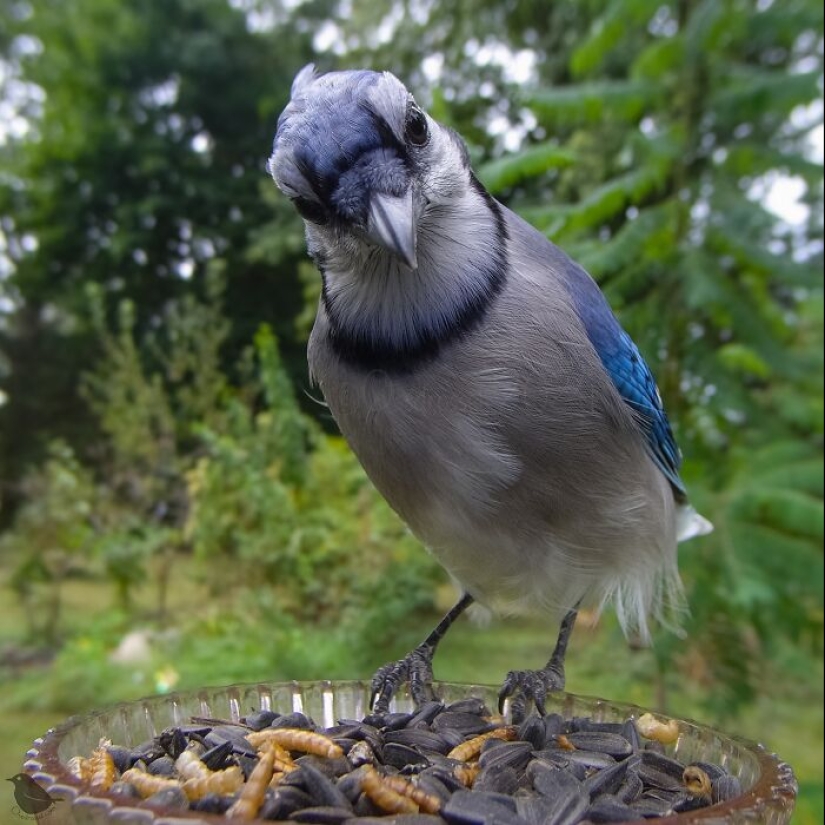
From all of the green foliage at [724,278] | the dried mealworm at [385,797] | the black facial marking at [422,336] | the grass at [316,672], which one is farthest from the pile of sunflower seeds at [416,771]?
the grass at [316,672]

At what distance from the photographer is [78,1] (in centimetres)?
Answer: 840

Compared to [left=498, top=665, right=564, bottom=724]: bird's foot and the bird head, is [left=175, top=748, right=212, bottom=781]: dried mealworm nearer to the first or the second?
[left=498, top=665, right=564, bottom=724]: bird's foot

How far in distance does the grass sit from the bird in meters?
2.98

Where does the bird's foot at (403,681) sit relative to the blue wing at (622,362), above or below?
below

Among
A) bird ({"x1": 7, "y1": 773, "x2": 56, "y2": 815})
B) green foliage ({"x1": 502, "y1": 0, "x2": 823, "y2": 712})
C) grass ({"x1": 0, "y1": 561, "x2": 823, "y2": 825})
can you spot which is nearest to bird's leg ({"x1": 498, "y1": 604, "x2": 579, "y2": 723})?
bird ({"x1": 7, "y1": 773, "x2": 56, "y2": 815})

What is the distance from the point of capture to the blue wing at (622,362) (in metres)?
1.62

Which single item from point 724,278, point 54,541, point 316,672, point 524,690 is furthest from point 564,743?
point 54,541

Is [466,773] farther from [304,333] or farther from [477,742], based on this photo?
[304,333]

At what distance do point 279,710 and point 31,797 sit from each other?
0.57 meters

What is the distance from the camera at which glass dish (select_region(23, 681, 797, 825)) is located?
856 millimetres

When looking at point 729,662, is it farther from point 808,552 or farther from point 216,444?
point 216,444

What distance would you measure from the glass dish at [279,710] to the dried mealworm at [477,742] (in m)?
0.20

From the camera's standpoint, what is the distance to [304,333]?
421cm

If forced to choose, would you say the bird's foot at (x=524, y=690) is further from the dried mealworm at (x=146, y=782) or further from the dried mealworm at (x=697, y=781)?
the dried mealworm at (x=146, y=782)
